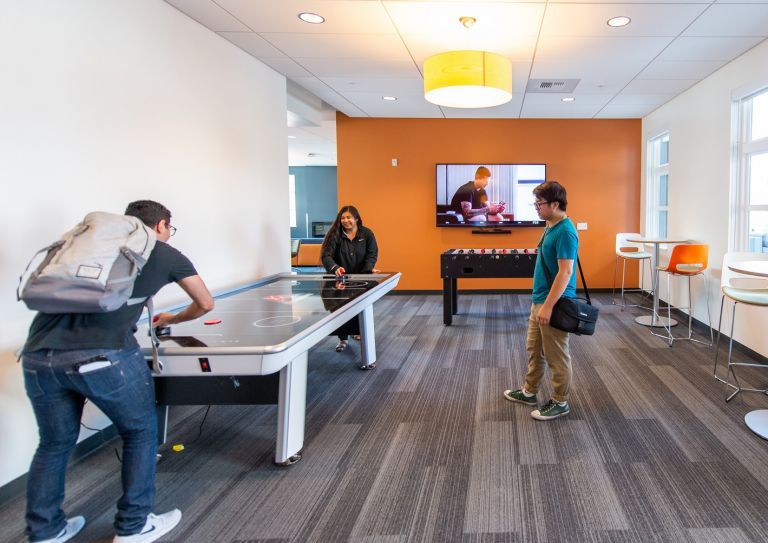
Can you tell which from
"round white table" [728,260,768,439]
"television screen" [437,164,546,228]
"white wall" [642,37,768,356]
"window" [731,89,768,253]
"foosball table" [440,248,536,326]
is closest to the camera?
"round white table" [728,260,768,439]

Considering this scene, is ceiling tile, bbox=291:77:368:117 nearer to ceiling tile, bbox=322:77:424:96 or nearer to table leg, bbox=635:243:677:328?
ceiling tile, bbox=322:77:424:96

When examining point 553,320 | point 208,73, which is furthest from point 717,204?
point 208,73

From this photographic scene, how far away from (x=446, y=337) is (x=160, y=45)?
3520 mm

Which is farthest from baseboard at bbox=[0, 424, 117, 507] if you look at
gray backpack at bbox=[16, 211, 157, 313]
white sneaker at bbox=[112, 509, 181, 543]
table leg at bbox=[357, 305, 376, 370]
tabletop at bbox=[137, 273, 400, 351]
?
table leg at bbox=[357, 305, 376, 370]

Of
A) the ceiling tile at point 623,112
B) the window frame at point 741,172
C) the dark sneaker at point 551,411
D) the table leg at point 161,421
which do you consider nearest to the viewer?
the table leg at point 161,421

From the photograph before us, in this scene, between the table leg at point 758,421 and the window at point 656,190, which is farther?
the window at point 656,190

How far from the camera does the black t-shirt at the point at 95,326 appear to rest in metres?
1.72

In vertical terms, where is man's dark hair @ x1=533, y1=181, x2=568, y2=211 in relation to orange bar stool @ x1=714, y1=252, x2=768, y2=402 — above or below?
above

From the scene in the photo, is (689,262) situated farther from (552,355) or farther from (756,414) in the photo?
(552,355)

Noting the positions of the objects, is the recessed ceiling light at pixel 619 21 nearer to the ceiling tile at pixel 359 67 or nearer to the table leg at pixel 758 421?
the ceiling tile at pixel 359 67

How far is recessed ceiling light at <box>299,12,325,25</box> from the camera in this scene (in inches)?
136

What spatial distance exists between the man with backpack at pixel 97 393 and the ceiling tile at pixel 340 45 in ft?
8.47

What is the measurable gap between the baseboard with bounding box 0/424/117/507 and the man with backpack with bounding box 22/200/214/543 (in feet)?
1.50

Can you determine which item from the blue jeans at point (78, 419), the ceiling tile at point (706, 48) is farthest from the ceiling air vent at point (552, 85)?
the blue jeans at point (78, 419)
